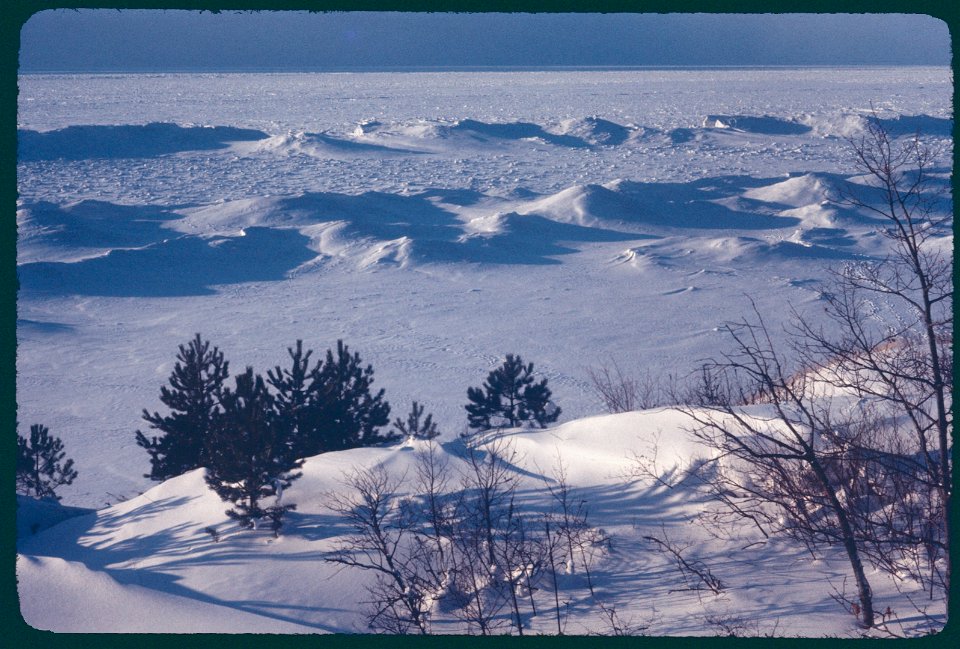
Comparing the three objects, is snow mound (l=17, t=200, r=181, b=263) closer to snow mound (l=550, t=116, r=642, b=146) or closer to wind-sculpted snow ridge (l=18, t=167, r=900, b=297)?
wind-sculpted snow ridge (l=18, t=167, r=900, b=297)

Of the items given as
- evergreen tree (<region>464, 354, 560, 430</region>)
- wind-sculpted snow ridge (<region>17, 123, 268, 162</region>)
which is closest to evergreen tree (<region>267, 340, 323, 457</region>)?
evergreen tree (<region>464, 354, 560, 430</region>)

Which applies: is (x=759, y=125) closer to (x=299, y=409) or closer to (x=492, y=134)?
(x=492, y=134)

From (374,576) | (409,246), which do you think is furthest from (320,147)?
(374,576)

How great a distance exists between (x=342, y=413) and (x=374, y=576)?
15.6 feet

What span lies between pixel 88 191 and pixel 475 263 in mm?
24347

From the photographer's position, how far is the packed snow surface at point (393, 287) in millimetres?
6246

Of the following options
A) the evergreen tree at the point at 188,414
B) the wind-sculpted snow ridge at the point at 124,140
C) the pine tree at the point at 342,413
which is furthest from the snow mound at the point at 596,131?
the evergreen tree at the point at 188,414

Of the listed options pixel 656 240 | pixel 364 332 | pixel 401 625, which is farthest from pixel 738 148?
pixel 401 625

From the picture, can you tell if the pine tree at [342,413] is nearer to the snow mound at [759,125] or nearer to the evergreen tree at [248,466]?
the evergreen tree at [248,466]

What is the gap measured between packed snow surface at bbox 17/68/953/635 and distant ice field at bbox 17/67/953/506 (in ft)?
0.45

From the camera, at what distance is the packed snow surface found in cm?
625

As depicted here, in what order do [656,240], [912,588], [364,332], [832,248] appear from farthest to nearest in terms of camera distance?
[656,240], [832,248], [364,332], [912,588]

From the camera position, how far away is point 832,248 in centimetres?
2748

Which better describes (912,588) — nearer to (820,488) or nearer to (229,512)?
(820,488)
